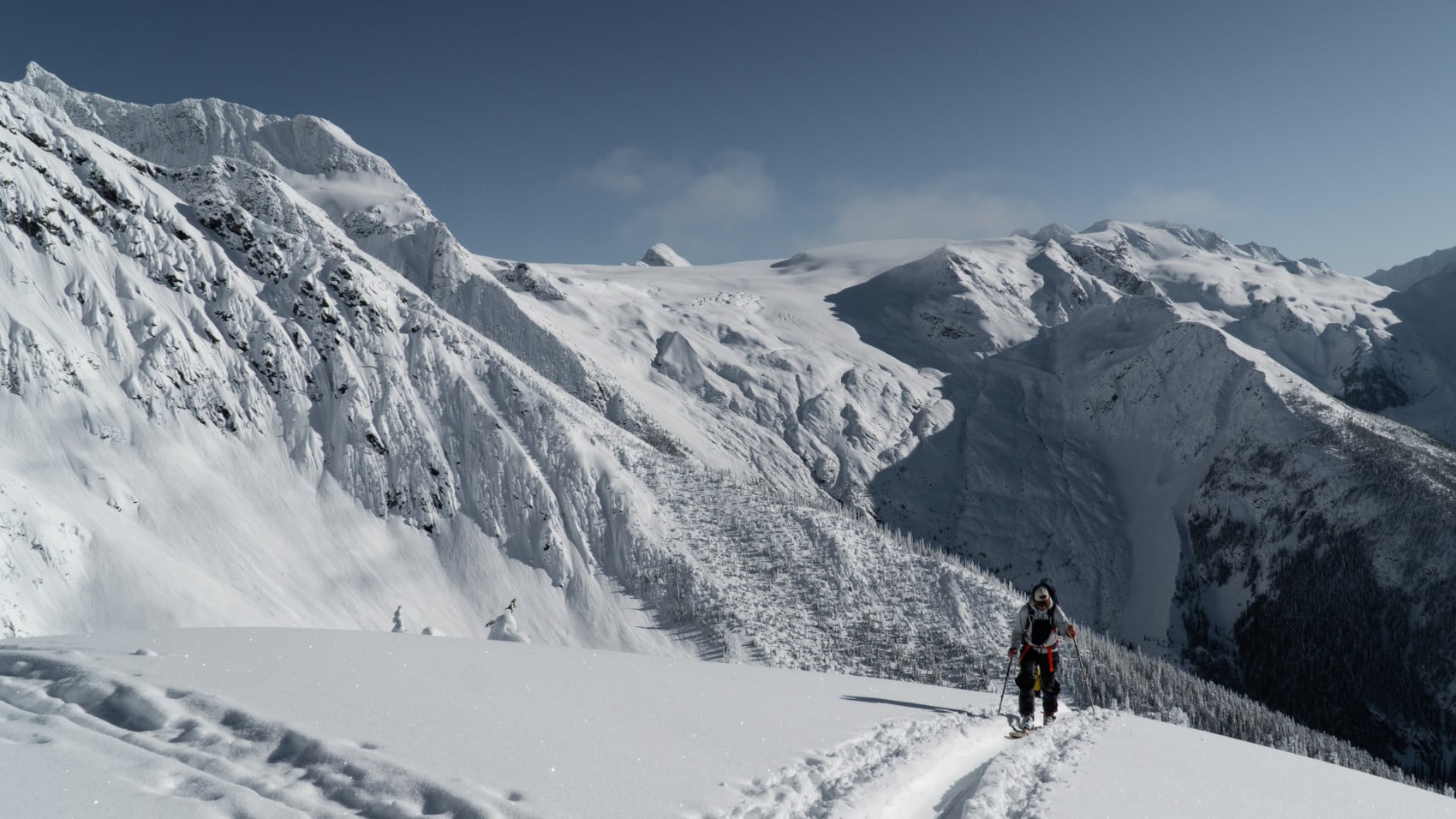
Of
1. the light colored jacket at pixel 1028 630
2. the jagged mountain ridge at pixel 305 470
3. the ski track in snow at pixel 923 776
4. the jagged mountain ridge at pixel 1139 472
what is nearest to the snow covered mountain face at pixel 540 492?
the jagged mountain ridge at pixel 305 470

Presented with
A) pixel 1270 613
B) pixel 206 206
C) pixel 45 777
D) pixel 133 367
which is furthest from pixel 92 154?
pixel 1270 613

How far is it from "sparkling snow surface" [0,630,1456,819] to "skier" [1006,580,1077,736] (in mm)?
1366

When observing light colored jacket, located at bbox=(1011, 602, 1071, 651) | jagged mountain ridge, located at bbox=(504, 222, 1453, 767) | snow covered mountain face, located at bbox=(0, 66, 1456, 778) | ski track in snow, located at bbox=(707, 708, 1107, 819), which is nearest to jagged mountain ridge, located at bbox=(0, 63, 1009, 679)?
snow covered mountain face, located at bbox=(0, 66, 1456, 778)

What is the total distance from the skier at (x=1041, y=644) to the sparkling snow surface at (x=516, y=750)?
1366mm

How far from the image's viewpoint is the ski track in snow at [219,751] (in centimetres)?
710

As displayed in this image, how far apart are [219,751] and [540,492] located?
93362 millimetres

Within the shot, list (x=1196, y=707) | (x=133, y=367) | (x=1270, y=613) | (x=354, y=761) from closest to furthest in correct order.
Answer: (x=354, y=761) < (x=133, y=367) < (x=1196, y=707) < (x=1270, y=613)

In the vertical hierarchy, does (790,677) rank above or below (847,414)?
below

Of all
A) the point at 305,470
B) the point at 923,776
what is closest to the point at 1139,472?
the point at 305,470

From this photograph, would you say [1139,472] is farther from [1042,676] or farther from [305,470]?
[1042,676]

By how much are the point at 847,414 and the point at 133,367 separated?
478ft

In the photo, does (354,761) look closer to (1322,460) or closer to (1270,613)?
(1270,613)

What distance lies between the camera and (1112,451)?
7352 inches

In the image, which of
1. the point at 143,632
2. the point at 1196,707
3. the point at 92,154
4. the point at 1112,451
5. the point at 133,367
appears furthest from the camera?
the point at 1112,451
